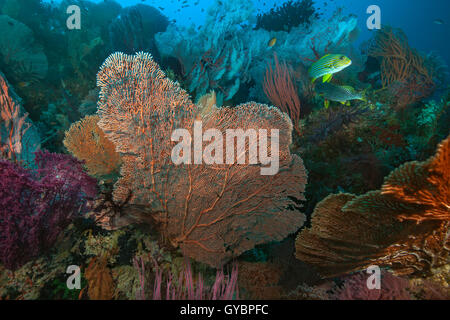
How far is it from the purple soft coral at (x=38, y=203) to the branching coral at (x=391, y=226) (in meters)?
2.79

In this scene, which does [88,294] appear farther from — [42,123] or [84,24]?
[84,24]

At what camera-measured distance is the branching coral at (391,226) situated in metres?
1.49

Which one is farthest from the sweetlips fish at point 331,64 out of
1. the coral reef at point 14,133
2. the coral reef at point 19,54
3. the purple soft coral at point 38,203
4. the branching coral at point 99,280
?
the coral reef at point 19,54

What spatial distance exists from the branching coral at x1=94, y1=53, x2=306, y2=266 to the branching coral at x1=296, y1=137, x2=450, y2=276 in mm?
494

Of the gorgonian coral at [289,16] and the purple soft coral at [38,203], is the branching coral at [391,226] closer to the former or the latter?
the purple soft coral at [38,203]

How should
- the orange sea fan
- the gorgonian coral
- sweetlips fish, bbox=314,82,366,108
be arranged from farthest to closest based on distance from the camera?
1. the gorgonian coral
2. sweetlips fish, bbox=314,82,366,108
3. the orange sea fan

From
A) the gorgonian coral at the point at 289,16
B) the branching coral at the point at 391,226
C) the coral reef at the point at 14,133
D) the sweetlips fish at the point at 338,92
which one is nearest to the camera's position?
the branching coral at the point at 391,226

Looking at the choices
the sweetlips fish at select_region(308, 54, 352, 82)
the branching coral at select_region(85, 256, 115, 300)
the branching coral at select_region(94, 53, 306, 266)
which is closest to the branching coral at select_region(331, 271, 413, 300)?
the branching coral at select_region(94, 53, 306, 266)

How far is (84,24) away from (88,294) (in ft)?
40.6

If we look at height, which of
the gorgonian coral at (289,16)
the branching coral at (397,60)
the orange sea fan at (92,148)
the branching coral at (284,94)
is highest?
the gorgonian coral at (289,16)

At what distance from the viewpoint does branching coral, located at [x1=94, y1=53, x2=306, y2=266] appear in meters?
2.32

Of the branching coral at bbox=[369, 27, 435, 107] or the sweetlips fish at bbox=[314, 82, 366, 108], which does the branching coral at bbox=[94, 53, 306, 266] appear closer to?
the sweetlips fish at bbox=[314, 82, 366, 108]

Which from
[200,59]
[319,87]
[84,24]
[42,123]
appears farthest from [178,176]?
[84,24]

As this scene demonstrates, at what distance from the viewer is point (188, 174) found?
8.29 feet
